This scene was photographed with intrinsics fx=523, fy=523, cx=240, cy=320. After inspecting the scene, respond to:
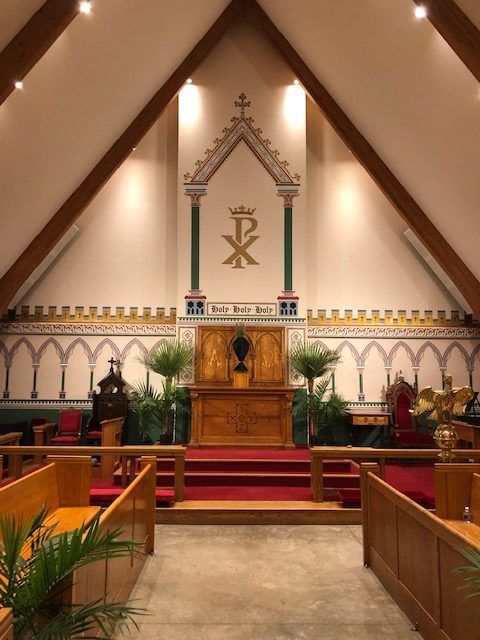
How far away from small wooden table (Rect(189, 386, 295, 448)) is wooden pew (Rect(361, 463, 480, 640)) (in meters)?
4.16

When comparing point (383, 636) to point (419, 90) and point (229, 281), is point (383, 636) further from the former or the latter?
point (229, 281)

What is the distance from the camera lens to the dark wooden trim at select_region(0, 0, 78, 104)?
4.99 m

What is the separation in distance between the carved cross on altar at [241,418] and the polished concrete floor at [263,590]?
11.3ft

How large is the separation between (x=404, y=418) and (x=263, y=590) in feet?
19.5

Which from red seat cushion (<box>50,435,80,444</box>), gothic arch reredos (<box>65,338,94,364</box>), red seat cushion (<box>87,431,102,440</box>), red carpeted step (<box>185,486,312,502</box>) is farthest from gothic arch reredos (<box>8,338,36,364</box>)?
red carpeted step (<box>185,486,312,502</box>)

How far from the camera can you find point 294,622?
3172 millimetres

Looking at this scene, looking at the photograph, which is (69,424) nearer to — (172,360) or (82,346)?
(82,346)

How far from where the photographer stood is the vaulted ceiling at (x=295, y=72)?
18.9 feet

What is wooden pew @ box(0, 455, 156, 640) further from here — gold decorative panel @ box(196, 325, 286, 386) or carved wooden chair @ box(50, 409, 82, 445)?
carved wooden chair @ box(50, 409, 82, 445)

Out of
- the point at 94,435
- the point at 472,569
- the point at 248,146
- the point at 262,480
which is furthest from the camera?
the point at 248,146

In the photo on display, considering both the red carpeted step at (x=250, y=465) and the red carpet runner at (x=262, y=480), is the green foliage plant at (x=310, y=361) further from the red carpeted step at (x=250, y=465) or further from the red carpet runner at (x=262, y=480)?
the red carpeted step at (x=250, y=465)

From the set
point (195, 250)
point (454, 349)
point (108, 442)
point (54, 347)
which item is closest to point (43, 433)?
point (54, 347)

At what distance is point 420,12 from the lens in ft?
18.1

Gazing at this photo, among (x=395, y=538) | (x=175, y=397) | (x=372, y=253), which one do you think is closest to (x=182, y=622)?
(x=395, y=538)
